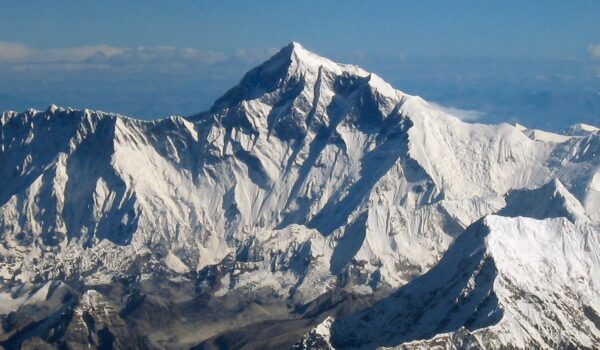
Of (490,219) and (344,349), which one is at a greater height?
(490,219)

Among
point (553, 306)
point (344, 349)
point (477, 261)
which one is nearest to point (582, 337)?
point (553, 306)

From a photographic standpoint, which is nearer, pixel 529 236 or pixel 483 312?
pixel 483 312

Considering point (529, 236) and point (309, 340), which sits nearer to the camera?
point (309, 340)

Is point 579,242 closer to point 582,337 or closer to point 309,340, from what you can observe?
point 582,337

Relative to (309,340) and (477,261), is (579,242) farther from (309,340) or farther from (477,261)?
(309,340)

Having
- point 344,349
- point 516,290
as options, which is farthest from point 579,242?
point 344,349

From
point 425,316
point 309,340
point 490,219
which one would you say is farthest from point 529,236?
point 309,340

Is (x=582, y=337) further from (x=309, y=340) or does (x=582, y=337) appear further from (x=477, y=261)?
(x=309, y=340)

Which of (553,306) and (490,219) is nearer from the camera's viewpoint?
(553,306)
